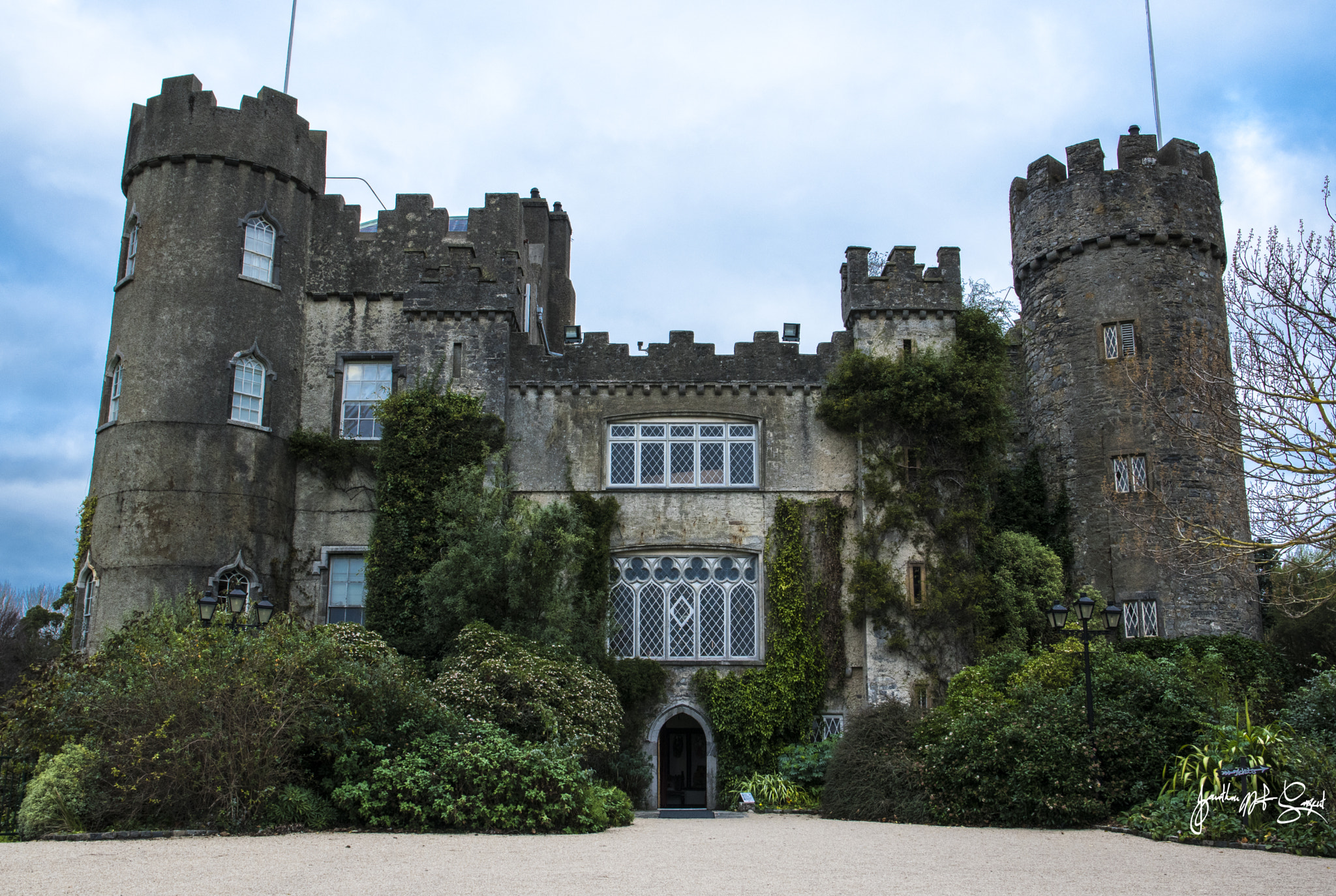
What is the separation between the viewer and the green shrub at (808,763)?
2030cm

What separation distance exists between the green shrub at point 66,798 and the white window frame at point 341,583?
9232 millimetres

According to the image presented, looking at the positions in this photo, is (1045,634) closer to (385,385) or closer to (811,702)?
(811,702)

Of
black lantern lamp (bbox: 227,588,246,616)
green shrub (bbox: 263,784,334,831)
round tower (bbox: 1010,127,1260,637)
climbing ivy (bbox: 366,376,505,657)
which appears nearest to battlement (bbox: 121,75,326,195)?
climbing ivy (bbox: 366,376,505,657)

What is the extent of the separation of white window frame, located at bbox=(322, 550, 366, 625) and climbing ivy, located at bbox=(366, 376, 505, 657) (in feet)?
2.94

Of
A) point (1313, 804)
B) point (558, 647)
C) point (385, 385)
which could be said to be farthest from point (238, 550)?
point (1313, 804)

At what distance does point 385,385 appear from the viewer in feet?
78.9

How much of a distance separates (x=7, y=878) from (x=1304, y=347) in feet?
48.4

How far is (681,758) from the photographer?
2294 cm

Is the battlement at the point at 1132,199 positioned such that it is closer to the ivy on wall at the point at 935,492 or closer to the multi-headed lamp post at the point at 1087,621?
the ivy on wall at the point at 935,492

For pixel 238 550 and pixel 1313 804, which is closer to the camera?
pixel 1313 804

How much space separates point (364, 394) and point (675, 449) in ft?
23.4

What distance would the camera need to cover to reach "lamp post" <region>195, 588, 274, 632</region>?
1598 cm

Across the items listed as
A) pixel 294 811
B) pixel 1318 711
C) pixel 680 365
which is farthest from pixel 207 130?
pixel 1318 711

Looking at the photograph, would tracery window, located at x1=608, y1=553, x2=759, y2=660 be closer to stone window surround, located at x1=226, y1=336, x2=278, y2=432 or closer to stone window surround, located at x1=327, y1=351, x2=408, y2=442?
stone window surround, located at x1=327, y1=351, x2=408, y2=442
